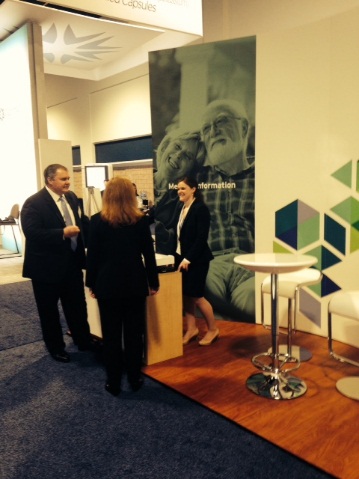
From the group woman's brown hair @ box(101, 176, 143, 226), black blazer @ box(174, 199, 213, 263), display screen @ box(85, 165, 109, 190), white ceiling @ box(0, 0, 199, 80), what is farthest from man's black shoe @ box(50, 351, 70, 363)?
display screen @ box(85, 165, 109, 190)

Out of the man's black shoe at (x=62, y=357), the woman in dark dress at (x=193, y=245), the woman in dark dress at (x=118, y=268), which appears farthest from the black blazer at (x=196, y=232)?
the man's black shoe at (x=62, y=357)

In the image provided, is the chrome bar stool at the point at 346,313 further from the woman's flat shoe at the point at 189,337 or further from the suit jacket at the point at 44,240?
the suit jacket at the point at 44,240

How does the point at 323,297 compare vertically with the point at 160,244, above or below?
below

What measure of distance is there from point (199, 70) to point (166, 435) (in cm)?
323

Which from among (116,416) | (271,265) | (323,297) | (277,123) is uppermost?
(277,123)

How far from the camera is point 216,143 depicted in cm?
417

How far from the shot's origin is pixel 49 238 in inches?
124

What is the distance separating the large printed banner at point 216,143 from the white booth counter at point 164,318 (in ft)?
3.50

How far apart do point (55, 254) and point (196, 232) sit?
43.1 inches

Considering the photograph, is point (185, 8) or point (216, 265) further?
point (185, 8)

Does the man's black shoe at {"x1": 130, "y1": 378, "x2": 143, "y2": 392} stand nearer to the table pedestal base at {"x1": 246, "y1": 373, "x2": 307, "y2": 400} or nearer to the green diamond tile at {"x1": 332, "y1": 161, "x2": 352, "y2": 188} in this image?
the table pedestal base at {"x1": 246, "y1": 373, "x2": 307, "y2": 400}

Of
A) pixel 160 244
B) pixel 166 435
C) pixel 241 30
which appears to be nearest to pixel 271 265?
pixel 166 435

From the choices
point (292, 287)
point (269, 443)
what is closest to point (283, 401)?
point (269, 443)

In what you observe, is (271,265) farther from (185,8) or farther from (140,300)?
(185,8)
